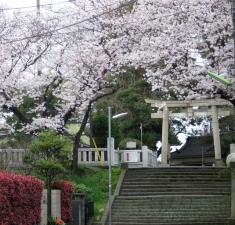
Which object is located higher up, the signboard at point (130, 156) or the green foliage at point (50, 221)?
the signboard at point (130, 156)

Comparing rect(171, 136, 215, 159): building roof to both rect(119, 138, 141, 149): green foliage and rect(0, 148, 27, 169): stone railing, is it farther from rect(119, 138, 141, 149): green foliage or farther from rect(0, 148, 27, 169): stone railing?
rect(0, 148, 27, 169): stone railing

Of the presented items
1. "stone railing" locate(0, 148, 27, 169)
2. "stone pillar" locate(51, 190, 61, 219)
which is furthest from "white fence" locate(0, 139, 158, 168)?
"stone pillar" locate(51, 190, 61, 219)

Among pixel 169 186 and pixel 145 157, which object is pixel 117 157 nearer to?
pixel 145 157

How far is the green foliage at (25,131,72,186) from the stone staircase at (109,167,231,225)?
4.97 meters

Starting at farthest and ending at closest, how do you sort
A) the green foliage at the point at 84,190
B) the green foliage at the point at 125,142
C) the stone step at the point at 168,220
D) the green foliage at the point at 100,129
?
1. the green foliage at the point at 125,142
2. the green foliage at the point at 100,129
3. the green foliage at the point at 84,190
4. the stone step at the point at 168,220

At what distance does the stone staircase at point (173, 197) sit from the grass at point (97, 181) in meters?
0.61

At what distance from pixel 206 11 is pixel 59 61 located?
8023 millimetres

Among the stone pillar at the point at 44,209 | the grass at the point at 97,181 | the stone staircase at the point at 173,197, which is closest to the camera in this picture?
the stone pillar at the point at 44,209

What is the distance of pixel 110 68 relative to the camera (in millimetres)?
26266

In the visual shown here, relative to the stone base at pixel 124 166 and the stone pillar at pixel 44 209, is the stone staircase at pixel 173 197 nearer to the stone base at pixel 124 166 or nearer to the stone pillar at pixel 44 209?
the stone base at pixel 124 166

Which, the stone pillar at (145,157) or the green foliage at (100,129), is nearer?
the stone pillar at (145,157)

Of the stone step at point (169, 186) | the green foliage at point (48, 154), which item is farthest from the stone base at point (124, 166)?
the green foliage at point (48, 154)

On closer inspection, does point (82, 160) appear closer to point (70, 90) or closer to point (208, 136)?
point (70, 90)

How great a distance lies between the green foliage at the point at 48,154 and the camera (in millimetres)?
19344
